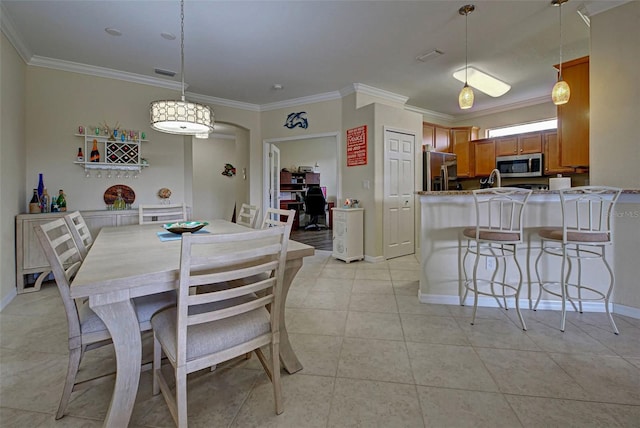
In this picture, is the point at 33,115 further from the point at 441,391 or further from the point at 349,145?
the point at 441,391

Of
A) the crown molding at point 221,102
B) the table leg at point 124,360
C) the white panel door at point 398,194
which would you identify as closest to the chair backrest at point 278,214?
the table leg at point 124,360

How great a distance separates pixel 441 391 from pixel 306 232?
5.66 meters

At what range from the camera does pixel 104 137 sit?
3.69 m

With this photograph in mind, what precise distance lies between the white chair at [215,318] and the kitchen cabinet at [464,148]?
5.36 m

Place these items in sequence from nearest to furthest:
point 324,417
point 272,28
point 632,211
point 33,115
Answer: point 324,417
point 632,211
point 272,28
point 33,115

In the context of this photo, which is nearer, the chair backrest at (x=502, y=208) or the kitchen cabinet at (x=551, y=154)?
the chair backrest at (x=502, y=208)

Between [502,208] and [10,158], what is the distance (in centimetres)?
463

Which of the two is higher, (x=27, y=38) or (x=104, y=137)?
(x=27, y=38)

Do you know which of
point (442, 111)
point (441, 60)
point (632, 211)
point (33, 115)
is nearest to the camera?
point (632, 211)

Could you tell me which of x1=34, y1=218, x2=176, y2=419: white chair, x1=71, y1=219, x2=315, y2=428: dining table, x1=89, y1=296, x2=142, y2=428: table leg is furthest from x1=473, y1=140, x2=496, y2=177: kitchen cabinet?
x1=89, y1=296, x2=142, y2=428: table leg

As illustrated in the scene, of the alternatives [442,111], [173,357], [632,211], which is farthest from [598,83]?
[173,357]

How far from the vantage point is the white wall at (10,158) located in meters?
2.65

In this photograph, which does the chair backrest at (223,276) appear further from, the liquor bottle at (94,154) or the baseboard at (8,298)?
the liquor bottle at (94,154)

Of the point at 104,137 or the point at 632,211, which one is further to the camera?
the point at 104,137
